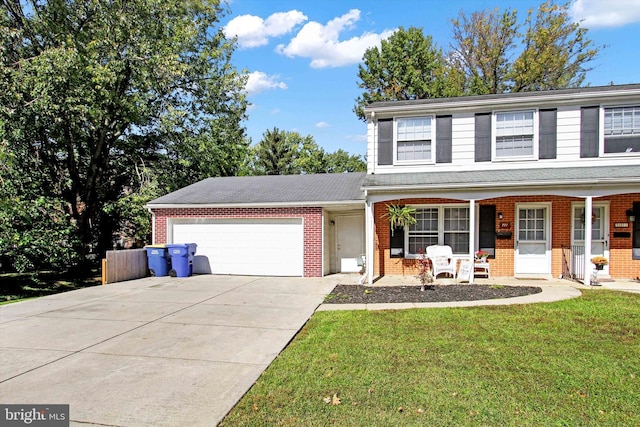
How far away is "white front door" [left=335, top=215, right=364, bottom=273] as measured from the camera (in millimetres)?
13234

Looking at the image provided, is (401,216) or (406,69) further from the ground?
(406,69)

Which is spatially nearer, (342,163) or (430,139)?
(430,139)

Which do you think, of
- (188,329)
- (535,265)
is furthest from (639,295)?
(188,329)

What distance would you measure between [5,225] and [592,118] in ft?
58.5

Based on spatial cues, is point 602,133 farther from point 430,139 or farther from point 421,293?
point 421,293

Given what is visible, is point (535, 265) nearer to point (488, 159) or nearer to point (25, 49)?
point (488, 159)

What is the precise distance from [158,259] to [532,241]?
1187 centimetres

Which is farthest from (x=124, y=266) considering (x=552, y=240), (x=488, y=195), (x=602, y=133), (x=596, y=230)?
(x=602, y=133)

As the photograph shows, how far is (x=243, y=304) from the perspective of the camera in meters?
8.39

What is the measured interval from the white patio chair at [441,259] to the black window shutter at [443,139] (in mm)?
2707

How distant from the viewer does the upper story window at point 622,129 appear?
10844 mm

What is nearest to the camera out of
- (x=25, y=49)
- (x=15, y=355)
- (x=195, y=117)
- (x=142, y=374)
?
(x=142, y=374)

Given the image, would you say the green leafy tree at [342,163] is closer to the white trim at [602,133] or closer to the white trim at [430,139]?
the white trim at [430,139]

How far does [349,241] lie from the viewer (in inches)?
526
